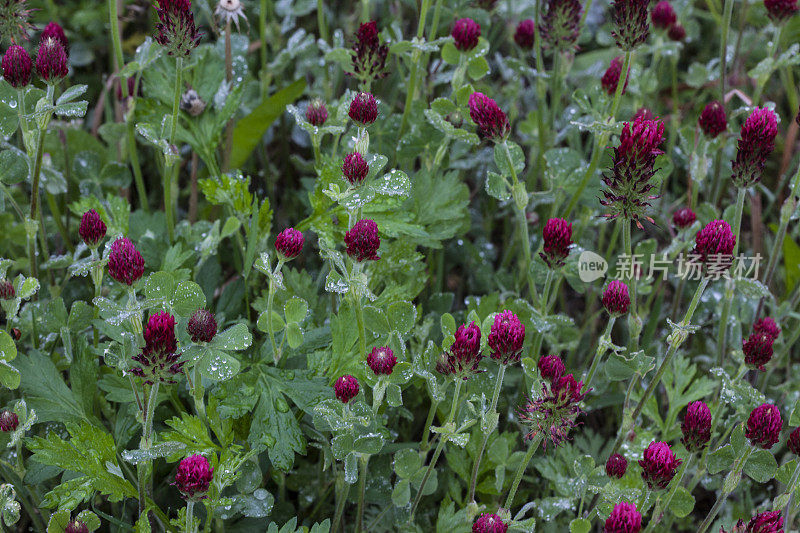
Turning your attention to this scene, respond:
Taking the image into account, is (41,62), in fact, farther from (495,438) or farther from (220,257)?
(495,438)

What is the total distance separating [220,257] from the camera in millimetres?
2020

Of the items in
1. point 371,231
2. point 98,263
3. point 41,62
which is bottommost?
point 98,263

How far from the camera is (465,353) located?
1285 mm

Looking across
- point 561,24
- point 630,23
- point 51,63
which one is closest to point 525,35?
point 561,24

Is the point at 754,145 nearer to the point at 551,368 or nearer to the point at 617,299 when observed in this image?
the point at 617,299

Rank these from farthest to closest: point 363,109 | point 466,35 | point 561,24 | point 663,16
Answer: point 663,16 → point 561,24 → point 466,35 → point 363,109

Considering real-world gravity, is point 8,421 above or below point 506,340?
below

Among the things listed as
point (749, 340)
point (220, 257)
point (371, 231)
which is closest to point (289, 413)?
point (371, 231)

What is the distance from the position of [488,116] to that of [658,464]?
0.67 meters

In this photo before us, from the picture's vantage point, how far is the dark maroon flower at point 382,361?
4.30ft

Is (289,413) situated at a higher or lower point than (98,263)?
lower

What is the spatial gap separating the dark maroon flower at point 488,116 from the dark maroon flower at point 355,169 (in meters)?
0.24

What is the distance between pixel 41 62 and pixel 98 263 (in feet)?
1.28

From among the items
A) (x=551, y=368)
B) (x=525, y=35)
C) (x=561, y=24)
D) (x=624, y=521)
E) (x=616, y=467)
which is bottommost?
(x=616, y=467)
